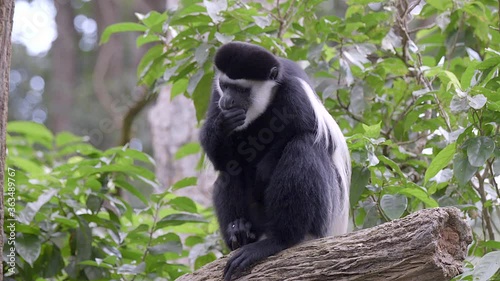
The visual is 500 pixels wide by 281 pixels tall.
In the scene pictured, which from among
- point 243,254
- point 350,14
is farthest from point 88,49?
point 243,254

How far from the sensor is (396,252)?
189 centimetres

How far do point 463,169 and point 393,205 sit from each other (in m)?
0.28

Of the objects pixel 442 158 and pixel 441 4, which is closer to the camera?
pixel 442 158

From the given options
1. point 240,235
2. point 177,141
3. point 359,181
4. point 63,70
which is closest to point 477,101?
point 359,181

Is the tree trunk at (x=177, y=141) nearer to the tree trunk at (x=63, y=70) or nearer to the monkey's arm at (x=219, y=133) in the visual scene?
the monkey's arm at (x=219, y=133)

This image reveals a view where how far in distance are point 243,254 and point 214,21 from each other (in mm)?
1092

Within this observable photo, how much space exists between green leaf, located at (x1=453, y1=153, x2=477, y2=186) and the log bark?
0.34 meters

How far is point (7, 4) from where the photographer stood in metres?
2.19

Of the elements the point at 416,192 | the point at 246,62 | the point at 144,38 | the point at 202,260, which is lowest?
the point at 202,260

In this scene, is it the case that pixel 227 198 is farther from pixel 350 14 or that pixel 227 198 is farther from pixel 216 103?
pixel 350 14

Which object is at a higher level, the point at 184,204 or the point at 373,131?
the point at 373,131

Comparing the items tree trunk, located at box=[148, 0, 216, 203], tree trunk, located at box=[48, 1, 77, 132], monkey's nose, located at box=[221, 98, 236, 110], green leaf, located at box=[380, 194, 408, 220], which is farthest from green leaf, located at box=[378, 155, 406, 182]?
tree trunk, located at box=[48, 1, 77, 132]

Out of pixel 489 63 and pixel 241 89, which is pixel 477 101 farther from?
pixel 241 89

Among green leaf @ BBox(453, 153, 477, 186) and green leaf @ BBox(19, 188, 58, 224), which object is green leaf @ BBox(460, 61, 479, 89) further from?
green leaf @ BBox(19, 188, 58, 224)
